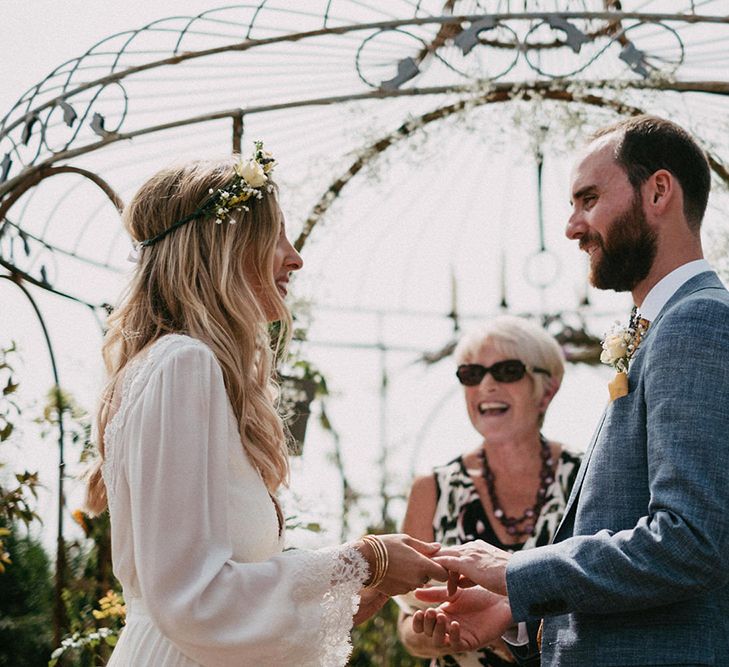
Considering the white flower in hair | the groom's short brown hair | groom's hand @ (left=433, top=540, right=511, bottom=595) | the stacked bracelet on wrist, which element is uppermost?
the white flower in hair

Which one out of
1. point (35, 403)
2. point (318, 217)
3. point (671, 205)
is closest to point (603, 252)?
point (671, 205)

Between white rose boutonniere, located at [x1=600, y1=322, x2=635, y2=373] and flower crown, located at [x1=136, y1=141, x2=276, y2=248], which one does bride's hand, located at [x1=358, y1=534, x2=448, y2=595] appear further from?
flower crown, located at [x1=136, y1=141, x2=276, y2=248]

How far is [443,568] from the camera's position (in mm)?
2898

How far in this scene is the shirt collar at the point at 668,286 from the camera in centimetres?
273

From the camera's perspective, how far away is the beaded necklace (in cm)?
463

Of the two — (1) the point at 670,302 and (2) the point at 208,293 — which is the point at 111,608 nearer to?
(2) the point at 208,293

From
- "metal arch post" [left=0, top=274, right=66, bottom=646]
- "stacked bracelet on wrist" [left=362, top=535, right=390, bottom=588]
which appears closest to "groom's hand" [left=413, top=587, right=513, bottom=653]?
"stacked bracelet on wrist" [left=362, top=535, right=390, bottom=588]

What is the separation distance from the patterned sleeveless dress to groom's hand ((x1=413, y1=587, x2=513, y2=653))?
1151mm

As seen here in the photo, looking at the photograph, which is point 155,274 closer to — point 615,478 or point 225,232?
point 225,232

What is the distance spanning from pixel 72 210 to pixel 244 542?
142 inches

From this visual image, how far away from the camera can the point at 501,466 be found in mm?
4863

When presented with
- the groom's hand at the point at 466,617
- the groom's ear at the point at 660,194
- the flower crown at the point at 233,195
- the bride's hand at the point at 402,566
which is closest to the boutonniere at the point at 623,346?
the groom's ear at the point at 660,194

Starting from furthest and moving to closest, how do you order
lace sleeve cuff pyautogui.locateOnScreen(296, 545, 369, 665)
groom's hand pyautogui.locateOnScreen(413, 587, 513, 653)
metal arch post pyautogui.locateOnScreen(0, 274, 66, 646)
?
metal arch post pyautogui.locateOnScreen(0, 274, 66, 646), groom's hand pyautogui.locateOnScreen(413, 587, 513, 653), lace sleeve cuff pyautogui.locateOnScreen(296, 545, 369, 665)

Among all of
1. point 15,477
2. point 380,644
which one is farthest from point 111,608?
point 380,644
